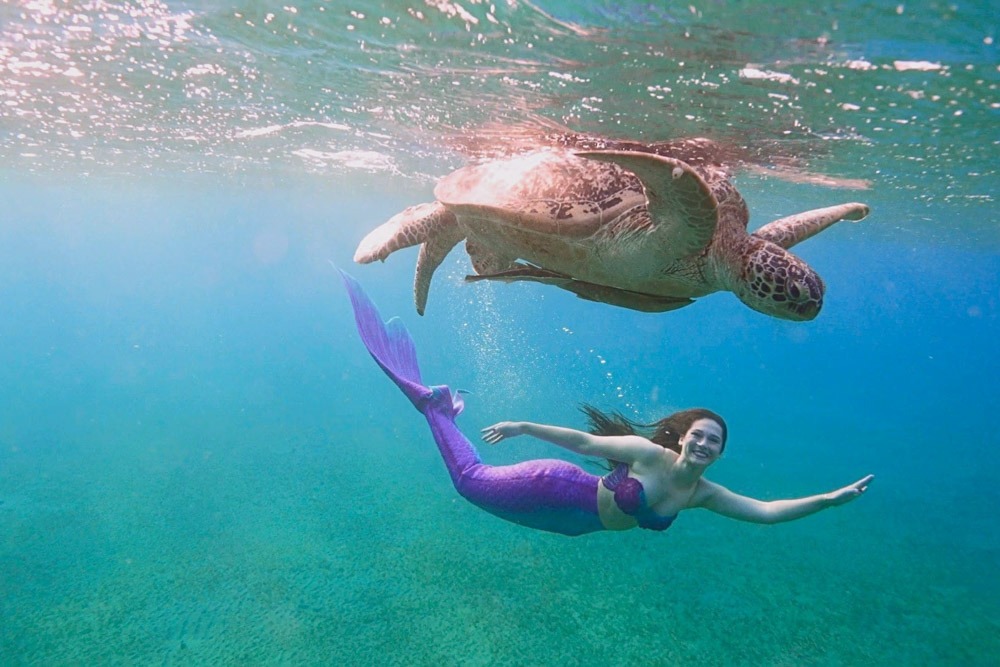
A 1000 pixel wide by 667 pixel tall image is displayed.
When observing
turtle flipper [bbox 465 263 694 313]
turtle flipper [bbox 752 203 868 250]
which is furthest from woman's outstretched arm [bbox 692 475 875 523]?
turtle flipper [bbox 752 203 868 250]

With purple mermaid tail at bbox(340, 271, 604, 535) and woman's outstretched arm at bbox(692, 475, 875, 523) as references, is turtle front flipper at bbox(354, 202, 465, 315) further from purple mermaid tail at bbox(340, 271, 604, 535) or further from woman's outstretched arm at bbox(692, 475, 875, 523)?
woman's outstretched arm at bbox(692, 475, 875, 523)

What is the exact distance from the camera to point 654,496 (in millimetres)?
3941

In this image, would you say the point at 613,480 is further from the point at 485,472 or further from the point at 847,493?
the point at 847,493

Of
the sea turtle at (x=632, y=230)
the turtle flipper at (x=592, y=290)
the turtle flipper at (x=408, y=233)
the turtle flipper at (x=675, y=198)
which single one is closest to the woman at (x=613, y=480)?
the turtle flipper at (x=408, y=233)

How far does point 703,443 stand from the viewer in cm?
368

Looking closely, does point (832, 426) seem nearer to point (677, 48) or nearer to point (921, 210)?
point (921, 210)

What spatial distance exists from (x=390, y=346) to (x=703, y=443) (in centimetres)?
316

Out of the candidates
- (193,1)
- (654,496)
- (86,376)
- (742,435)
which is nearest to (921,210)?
(742,435)

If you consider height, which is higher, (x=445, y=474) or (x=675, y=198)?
(x=675, y=198)

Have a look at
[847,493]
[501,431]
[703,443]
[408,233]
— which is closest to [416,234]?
[408,233]

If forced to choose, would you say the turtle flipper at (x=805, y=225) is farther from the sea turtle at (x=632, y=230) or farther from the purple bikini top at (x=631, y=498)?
the purple bikini top at (x=631, y=498)

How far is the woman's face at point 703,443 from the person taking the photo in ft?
12.1

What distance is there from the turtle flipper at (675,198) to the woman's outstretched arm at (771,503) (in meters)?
→ 1.93

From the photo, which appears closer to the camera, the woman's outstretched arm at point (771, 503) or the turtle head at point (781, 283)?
the turtle head at point (781, 283)
